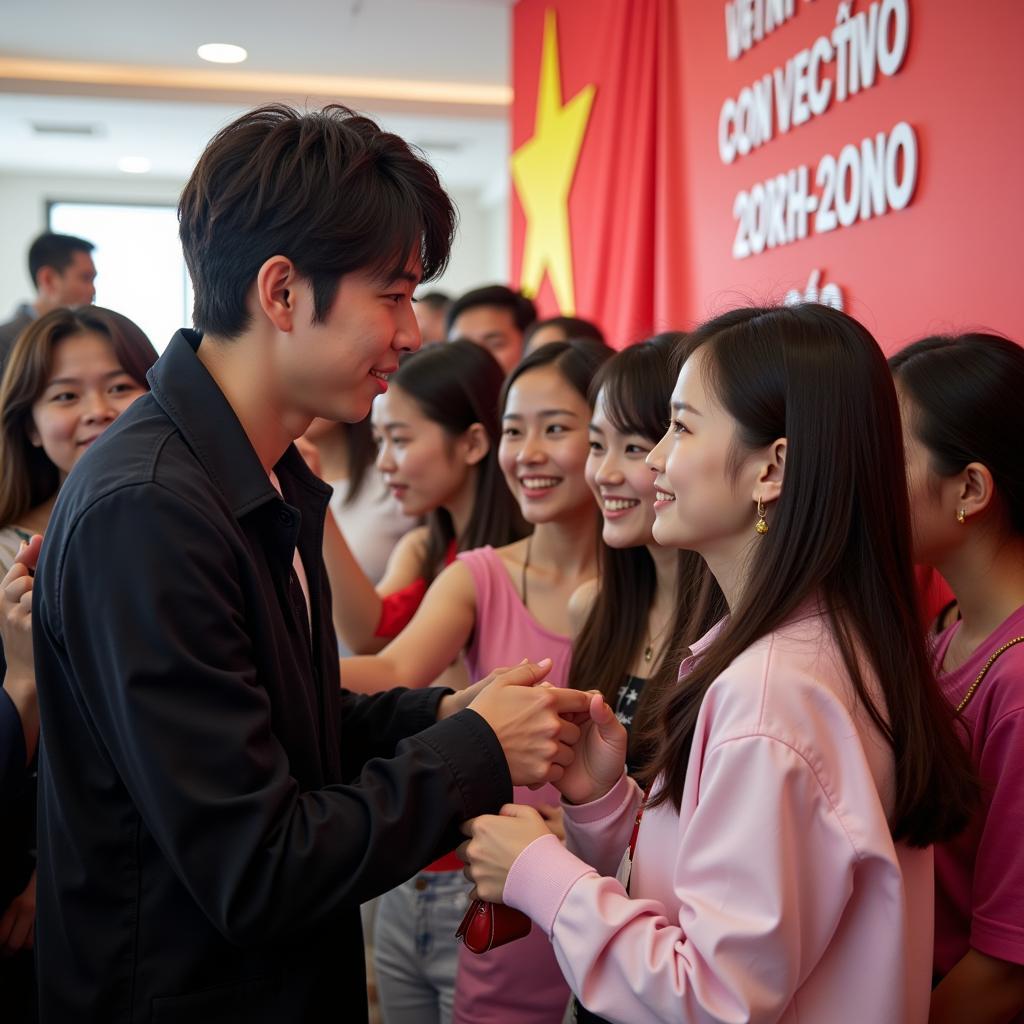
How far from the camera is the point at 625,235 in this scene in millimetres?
4105

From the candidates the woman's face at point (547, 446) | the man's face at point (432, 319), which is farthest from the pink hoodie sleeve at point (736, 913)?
the man's face at point (432, 319)

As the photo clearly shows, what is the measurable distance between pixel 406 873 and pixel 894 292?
70.9 inches

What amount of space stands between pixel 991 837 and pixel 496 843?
1.88ft

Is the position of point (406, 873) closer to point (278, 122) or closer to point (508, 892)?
point (508, 892)

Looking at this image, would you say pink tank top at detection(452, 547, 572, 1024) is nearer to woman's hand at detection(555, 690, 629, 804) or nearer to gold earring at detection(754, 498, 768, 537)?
woman's hand at detection(555, 690, 629, 804)

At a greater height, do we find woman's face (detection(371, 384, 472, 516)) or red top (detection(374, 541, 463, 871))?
woman's face (detection(371, 384, 472, 516))

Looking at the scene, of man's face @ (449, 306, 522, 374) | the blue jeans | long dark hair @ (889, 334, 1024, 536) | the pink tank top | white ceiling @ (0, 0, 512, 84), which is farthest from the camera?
white ceiling @ (0, 0, 512, 84)

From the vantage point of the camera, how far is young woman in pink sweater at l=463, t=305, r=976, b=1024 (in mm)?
1004

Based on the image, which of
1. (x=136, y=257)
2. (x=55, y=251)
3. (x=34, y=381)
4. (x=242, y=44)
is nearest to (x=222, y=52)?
(x=242, y=44)

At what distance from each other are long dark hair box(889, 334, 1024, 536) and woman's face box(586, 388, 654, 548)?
0.43m

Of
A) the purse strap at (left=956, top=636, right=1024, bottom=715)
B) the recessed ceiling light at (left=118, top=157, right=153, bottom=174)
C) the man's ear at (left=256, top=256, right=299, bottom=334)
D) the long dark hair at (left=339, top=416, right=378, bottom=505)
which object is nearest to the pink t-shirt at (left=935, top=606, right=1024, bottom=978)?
the purse strap at (left=956, top=636, right=1024, bottom=715)

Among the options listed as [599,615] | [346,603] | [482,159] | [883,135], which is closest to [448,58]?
[482,159]

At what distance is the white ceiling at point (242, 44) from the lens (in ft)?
19.0

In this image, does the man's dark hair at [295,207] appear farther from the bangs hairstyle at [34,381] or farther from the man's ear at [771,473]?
the bangs hairstyle at [34,381]
